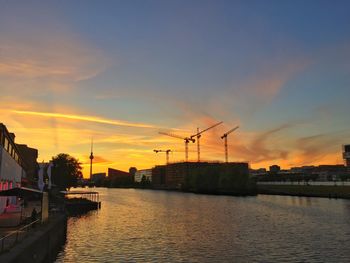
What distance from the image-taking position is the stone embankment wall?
82.9ft

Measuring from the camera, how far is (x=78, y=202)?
10588 cm

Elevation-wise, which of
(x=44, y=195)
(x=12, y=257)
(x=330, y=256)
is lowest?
(x=330, y=256)

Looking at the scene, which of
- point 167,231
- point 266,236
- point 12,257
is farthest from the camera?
point 167,231

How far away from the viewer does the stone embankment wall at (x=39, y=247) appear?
25.3 metres

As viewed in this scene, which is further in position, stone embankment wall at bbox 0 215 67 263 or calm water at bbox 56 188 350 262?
calm water at bbox 56 188 350 262

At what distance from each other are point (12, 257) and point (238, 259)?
23.5 metres

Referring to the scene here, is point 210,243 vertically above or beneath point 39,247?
beneath

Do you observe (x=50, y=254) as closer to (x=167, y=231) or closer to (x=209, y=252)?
(x=209, y=252)

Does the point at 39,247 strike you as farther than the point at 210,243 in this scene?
No

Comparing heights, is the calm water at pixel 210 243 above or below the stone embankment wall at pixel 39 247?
below

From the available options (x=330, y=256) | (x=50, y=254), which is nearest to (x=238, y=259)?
(x=330, y=256)

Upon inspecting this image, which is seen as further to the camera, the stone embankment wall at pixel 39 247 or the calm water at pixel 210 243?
the calm water at pixel 210 243

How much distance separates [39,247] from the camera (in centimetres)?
3338

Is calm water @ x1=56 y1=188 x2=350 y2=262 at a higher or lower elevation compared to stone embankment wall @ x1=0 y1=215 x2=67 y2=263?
lower
